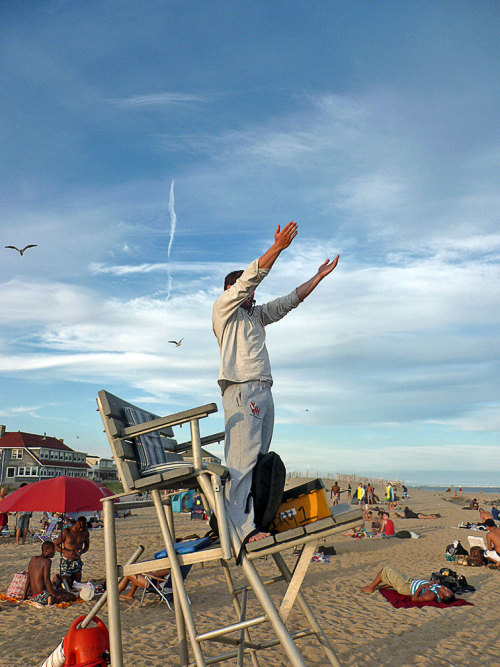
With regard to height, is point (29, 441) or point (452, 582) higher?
point (29, 441)

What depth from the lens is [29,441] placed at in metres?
67.4

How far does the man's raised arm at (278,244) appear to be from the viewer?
3408mm

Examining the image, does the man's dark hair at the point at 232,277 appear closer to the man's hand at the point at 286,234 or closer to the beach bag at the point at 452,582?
the man's hand at the point at 286,234

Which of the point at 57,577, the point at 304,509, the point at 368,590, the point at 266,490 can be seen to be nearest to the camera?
the point at 266,490

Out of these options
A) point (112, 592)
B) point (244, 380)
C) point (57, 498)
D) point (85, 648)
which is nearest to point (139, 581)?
point (57, 498)

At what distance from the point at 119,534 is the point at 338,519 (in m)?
22.1

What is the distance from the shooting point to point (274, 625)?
288 centimetres

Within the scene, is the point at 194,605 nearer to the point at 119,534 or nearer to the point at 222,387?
the point at 222,387

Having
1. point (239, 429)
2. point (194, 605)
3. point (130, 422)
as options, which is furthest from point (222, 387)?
point (194, 605)

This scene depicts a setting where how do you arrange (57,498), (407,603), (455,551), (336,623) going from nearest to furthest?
1. (336,623)
2. (57,498)
3. (407,603)
4. (455,551)

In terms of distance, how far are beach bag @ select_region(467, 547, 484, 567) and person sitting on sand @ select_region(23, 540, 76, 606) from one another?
10.9 m

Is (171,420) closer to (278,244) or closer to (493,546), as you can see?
(278,244)

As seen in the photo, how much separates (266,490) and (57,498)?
7581mm

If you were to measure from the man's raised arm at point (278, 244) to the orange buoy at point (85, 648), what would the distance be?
2.81 meters
